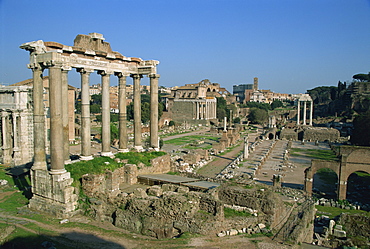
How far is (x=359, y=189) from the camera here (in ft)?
81.0

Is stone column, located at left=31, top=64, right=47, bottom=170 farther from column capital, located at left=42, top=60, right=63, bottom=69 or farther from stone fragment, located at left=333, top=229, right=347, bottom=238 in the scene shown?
stone fragment, located at left=333, top=229, right=347, bottom=238

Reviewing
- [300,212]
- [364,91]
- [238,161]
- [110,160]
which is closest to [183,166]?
[238,161]

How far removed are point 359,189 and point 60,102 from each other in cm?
2308

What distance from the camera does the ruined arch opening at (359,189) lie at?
2191cm

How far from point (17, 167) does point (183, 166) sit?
14.8m

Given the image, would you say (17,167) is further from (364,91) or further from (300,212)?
(364,91)

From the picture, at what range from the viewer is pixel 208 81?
152m

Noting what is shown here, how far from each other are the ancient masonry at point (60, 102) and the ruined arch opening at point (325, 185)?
16.1 meters

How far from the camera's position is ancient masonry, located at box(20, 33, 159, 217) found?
13227 mm

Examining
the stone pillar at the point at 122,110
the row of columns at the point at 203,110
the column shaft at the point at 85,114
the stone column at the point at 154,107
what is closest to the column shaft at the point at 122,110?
the stone pillar at the point at 122,110

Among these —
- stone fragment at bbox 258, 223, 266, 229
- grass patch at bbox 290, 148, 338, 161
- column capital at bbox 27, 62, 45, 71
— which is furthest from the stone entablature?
Result: grass patch at bbox 290, 148, 338, 161

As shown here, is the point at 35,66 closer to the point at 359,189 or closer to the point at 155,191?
the point at 155,191

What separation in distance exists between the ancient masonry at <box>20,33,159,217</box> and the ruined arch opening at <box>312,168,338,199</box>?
632 inches

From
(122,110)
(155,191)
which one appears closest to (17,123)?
(122,110)
